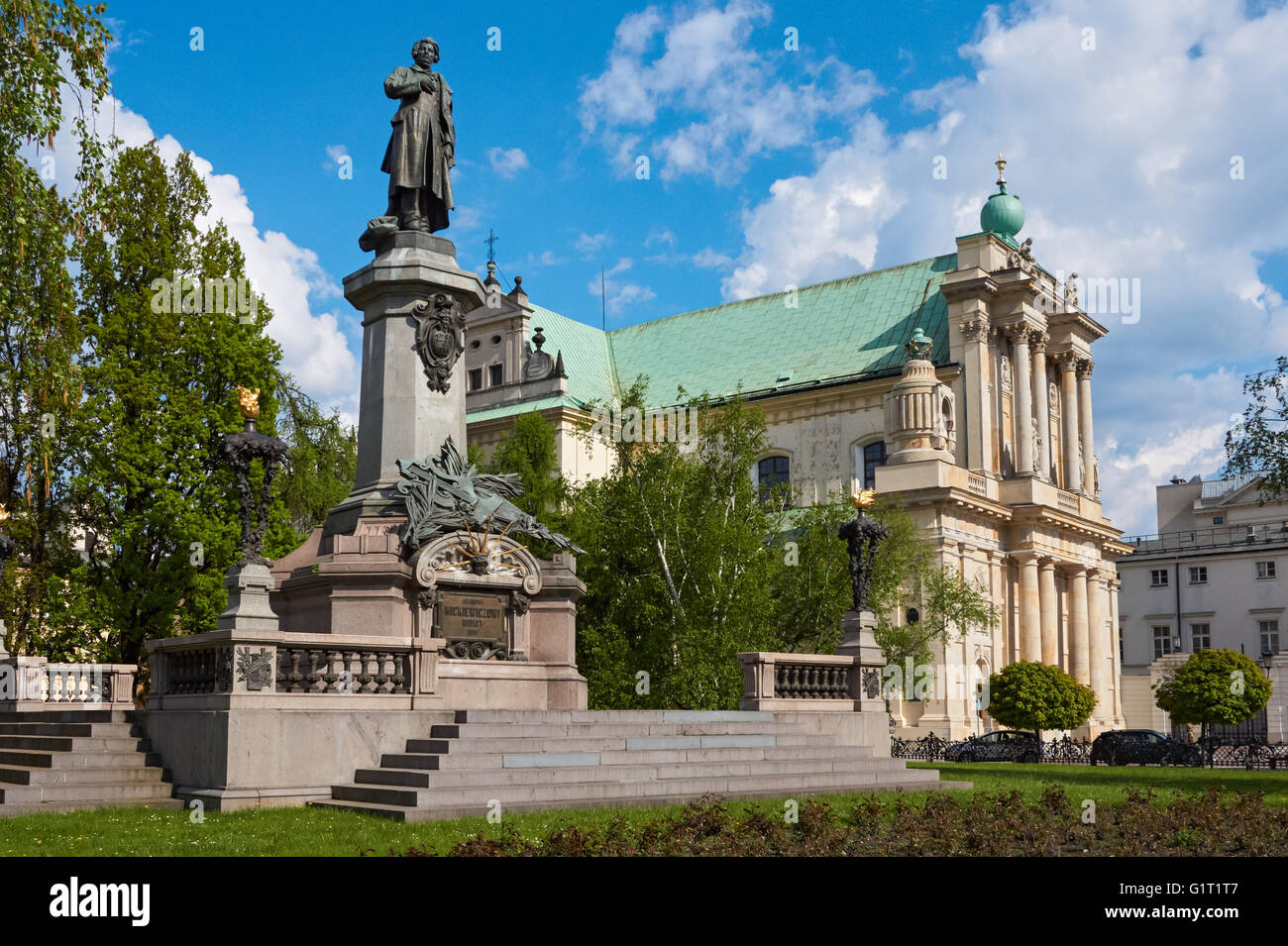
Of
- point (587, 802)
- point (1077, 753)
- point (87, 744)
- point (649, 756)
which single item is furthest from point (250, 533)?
point (1077, 753)

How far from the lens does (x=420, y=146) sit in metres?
22.4

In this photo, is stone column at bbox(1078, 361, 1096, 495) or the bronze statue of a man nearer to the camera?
the bronze statue of a man

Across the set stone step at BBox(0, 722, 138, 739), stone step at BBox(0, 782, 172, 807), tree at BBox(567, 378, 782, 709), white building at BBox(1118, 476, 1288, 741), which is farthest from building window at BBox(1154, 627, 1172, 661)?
stone step at BBox(0, 782, 172, 807)

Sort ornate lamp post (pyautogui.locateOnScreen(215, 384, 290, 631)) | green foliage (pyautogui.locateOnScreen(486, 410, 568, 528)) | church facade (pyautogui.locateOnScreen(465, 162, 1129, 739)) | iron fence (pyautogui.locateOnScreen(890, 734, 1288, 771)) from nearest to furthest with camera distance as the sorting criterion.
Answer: ornate lamp post (pyautogui.locateOnScreen(215, 384, 290, 631)) < iron fence (pyautogui.locateOnScreen(890, 734, 1288, 771)) < green foliage (pyautogui.locateOnScreen(486, 410, 568, 528)) < church facade (pyautogui.locateOnScreen(465, 162, 1129, 739))

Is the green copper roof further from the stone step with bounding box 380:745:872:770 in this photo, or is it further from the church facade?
the stone step with bounding box 380:745:872:770

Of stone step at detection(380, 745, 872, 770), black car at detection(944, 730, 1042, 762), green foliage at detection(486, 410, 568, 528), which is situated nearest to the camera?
stone step at detection(380, 745, 872, 770)

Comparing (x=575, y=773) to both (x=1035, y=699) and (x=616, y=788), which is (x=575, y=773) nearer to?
(x=616, y=788)

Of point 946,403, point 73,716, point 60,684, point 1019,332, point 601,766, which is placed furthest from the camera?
point 1019,332

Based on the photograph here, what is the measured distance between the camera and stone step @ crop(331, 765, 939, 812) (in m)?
15.4

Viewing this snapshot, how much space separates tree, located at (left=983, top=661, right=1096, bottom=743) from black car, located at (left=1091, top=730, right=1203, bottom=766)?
759 cm

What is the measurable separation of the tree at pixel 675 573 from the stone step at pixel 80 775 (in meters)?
17.0

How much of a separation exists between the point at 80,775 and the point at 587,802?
647cm

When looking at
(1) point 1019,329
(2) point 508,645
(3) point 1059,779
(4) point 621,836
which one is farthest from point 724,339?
(4) point 621,836
